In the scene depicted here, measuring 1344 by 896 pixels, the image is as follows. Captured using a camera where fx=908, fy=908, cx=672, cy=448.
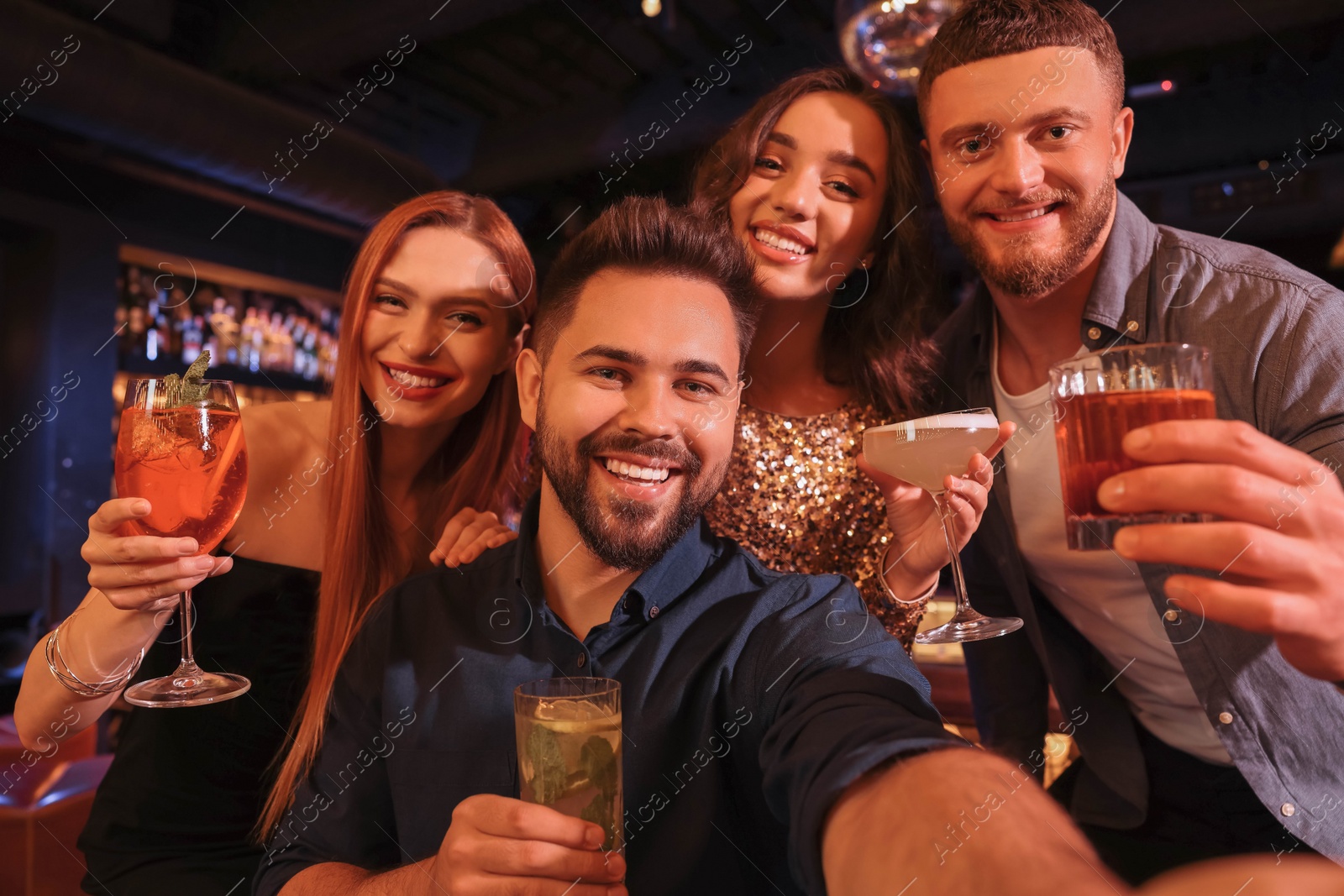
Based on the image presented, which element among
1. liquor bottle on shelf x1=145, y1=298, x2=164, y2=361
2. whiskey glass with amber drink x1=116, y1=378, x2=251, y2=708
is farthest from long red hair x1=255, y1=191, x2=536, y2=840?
liquor bottle on shelf x1=145, y1=298, x2=164, y2=361

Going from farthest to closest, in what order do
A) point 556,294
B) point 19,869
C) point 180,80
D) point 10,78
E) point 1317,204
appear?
point 1317,204, point 180,80, point 10,78, point 19,869, point 556,294

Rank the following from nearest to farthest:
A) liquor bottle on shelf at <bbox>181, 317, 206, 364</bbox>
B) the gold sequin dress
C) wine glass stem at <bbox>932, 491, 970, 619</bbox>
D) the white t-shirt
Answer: wine glass stem at <bbox>932, 491, 970, 619</bbox>
the white t-shirt
the gold sequin dress
liquor bottle on shelf at <bbox>181, 317, 206, 364</bbox>

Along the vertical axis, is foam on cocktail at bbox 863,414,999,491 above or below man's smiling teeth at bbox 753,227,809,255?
below

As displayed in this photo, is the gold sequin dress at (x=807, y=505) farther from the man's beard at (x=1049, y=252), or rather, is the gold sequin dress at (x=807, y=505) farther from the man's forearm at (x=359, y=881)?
the man's forearm at (x=359, y=881)

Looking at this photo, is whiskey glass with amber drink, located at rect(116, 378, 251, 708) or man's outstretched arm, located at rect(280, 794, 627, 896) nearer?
man's outstretched arm, located at rect(280, 794, 627, 896)

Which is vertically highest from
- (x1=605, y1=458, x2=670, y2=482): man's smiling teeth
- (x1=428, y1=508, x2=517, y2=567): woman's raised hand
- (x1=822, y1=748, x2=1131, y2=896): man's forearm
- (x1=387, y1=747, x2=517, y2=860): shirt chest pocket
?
(x1=605, y1=458, x2=670, y2=482): man's smiling teeth

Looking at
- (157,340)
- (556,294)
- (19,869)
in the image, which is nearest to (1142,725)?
(556,294)

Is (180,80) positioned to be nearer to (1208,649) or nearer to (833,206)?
(833,206)

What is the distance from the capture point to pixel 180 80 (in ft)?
14.6

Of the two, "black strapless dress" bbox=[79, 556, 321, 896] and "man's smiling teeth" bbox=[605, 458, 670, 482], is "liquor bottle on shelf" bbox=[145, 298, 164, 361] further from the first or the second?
"man's smiling teeth" bbox=[605, 458, 670, 482]

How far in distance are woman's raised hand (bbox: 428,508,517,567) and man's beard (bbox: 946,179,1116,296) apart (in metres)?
1.28

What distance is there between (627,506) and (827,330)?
4.32 feet

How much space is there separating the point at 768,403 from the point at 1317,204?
5.66 meters

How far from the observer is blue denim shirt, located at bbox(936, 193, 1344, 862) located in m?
1.85
